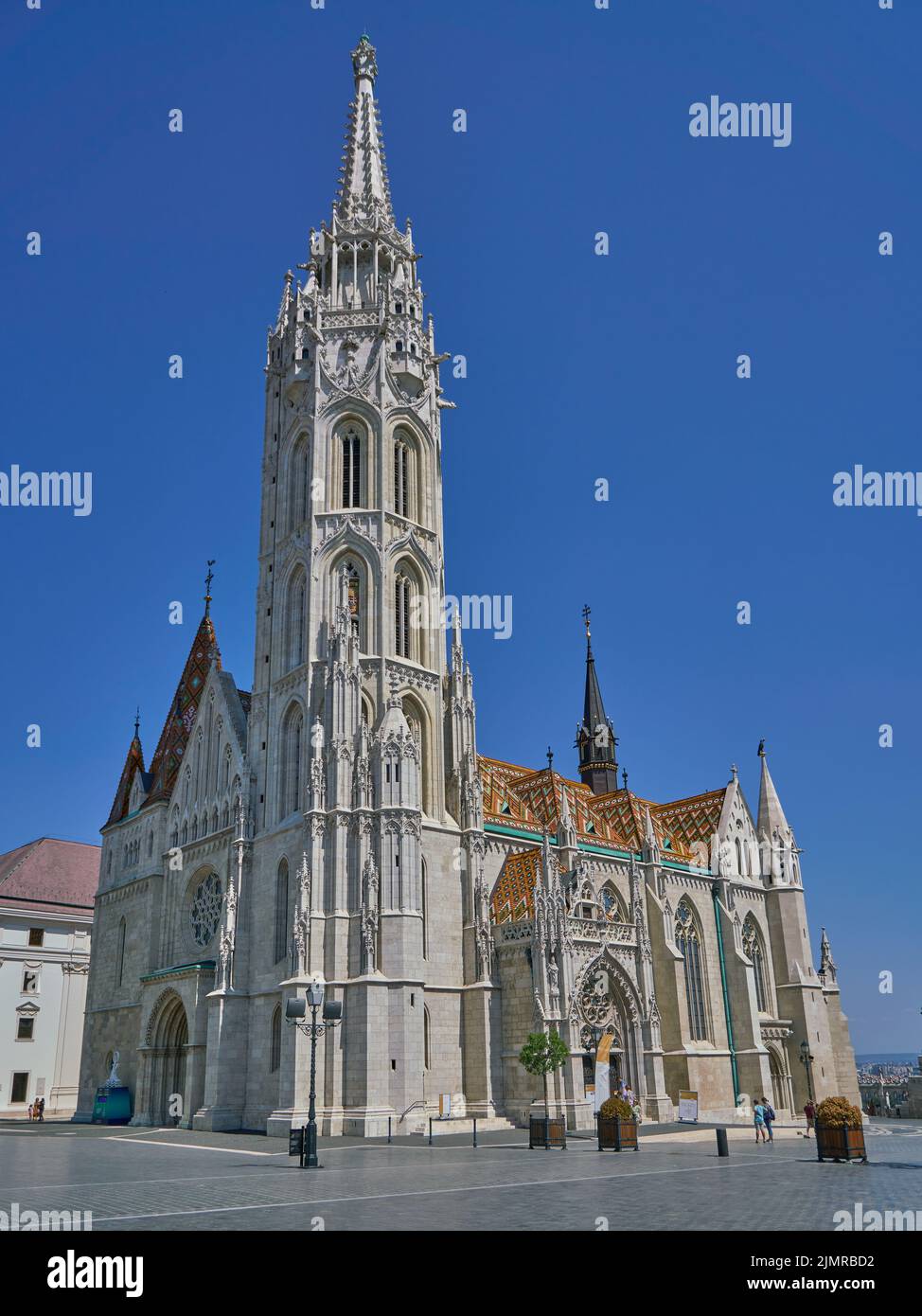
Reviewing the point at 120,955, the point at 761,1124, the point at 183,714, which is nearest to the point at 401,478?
the point at 183,714

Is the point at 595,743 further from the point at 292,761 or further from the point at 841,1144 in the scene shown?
the point at 841,1144

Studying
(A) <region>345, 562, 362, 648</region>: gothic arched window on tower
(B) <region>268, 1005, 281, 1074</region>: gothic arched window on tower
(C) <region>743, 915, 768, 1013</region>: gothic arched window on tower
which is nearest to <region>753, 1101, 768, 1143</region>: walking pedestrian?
(B) <region>268, 1005, 281, 1074</region>: gothic arched window on tower

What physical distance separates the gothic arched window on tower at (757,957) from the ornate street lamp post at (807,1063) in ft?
9.66

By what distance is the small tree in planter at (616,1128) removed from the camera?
24.9 metres

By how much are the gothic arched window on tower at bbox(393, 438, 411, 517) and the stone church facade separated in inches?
4.8

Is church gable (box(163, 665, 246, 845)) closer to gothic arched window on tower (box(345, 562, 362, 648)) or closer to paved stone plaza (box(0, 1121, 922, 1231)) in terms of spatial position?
gothic arched window on tower (box(345, 562, 362, 648))

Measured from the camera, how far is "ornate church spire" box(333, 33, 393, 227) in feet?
165

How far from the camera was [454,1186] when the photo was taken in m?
17.3

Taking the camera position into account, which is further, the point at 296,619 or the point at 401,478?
the point at 401,478

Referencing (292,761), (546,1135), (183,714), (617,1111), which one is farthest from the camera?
(183,714)

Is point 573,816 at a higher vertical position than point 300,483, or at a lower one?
lower

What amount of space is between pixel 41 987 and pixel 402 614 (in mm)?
31172

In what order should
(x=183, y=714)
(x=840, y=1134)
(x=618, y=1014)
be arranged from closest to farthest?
(x=840, y=1134)
(x=618, y=1014)
(x=183, y=714)
